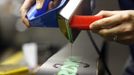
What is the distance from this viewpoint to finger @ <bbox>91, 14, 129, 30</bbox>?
433 mm

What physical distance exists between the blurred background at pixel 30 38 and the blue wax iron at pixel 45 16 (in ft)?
1.10

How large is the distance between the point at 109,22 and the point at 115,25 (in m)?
0.02

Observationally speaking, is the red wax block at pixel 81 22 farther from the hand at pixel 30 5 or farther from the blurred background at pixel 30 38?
the blurred background at pixel 30 38

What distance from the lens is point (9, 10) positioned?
0.99 metres

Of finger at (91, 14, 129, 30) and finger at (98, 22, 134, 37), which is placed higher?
finger at (91, 14, 129, 30)

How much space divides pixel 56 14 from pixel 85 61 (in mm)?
188

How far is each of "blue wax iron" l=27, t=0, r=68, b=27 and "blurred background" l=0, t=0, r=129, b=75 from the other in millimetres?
336

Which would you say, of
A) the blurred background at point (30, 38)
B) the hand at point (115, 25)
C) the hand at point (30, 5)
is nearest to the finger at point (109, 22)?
the hand at point (115, 25)

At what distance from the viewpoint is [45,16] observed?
18.6 inches

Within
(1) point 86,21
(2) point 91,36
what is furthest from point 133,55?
(1) point 86,21

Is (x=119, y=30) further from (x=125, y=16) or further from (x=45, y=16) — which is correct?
(x=45, y=16)

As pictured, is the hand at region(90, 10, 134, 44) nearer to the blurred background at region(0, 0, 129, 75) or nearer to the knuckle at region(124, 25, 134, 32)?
the knuckle at region(124, 25, 134, 32)

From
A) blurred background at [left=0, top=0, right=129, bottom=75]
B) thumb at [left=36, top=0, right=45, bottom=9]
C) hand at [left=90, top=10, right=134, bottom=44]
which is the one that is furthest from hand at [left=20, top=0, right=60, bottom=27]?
blurred background at [left=0, top=0, right=129, bottom=75]

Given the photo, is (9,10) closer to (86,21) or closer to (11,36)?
(11,36)
